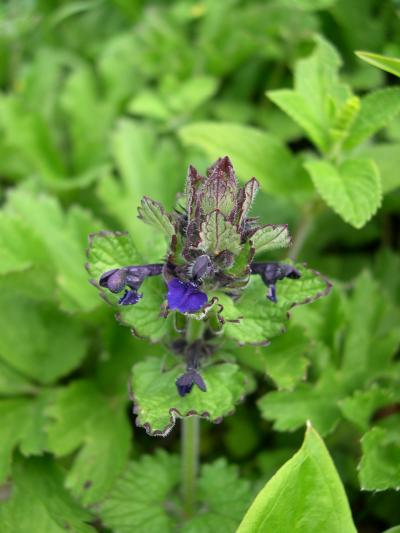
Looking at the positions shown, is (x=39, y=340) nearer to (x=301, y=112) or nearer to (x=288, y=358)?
(x=288, y=358)

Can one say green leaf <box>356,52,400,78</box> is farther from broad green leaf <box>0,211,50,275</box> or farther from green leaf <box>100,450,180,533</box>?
green leaf <box>100,450,180,533</box>

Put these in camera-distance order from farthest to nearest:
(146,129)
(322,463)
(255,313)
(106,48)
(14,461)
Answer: (106,48), (146,129), (14,461), (255,313), (322,463)

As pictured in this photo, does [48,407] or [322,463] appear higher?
[322,463]

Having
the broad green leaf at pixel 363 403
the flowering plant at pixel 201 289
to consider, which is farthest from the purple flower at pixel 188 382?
the broad green leaf at pixel 363 403

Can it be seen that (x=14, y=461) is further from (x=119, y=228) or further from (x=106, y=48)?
(x=106, y=48)

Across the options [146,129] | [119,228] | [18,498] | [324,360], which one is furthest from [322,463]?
[146,129]
